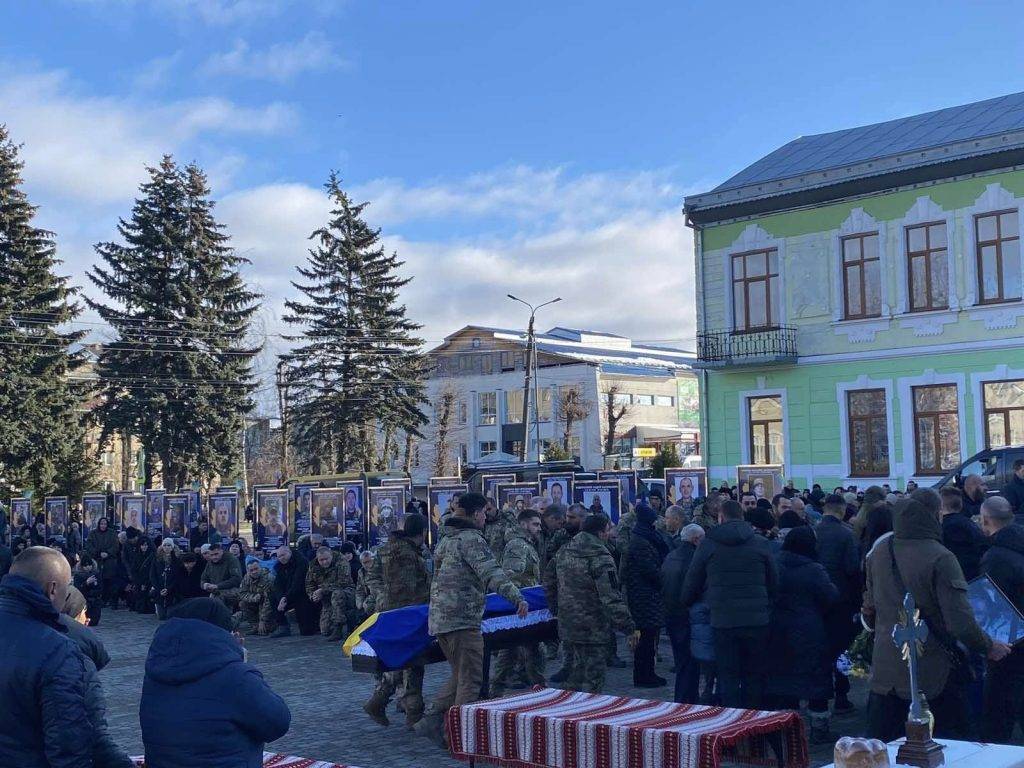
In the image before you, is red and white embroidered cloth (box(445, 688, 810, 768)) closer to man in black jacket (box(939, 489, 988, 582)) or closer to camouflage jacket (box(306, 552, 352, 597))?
man in black jacket (box(939, 489, 988, 582))

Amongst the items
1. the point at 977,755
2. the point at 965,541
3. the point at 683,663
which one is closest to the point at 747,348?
the point at 683,663

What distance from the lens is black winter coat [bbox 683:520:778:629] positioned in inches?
340

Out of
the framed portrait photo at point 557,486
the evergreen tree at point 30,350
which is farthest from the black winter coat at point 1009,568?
the evergreen tree at point 30,350

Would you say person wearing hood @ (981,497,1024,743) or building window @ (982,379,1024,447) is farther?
building window @ (982,379,1024,447)

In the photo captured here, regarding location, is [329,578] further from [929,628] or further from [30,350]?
[30,350]

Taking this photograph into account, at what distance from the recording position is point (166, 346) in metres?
41.6

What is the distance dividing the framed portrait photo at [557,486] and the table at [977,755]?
58.2 ft

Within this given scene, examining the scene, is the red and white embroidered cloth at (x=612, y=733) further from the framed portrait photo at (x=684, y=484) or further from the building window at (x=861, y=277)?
the building window at (x=861, y=277)

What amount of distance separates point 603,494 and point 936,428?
9.59 metres

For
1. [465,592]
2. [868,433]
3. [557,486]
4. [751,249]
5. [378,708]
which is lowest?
[378,708]

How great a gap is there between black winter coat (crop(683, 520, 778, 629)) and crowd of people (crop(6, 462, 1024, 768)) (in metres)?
0.01

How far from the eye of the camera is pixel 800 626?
8.80 m

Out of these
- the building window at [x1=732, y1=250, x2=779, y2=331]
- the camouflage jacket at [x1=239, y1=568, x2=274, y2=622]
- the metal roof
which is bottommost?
the camouflage jacket at [x1=239, y1=568, x2=274, y2=622]

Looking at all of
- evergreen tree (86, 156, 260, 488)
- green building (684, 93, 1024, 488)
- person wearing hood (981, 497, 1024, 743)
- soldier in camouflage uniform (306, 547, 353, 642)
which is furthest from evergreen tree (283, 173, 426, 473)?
person wearing hood (981, 497, 1024, 743)
